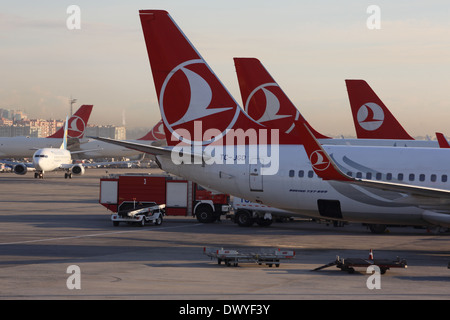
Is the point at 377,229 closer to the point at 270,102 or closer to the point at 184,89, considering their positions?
the point at 270,102

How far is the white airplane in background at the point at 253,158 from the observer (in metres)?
32.3

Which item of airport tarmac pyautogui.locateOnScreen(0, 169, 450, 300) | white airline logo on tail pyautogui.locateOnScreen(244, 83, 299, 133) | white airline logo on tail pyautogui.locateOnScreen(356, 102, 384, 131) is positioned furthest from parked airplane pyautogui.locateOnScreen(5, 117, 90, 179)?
white airline logo on tail pyautogui.locateOnScreen(356, 102, 384, 131)

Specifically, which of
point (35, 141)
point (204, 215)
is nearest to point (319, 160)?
point (204, 215)

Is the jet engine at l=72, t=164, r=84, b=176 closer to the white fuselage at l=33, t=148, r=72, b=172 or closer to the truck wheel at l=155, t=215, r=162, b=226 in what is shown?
the white fuselage at l=33, t=148, r=72, b=172

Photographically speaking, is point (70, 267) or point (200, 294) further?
point (70, 267)

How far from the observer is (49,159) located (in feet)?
365

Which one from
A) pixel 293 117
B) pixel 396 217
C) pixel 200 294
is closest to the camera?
pixel 200 294

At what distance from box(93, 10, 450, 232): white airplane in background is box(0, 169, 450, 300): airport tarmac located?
87.3 inches

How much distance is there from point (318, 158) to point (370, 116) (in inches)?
1126

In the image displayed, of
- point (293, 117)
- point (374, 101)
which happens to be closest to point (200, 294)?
point (293, 117)

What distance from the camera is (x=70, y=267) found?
26516mm

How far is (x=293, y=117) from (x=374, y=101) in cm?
798
